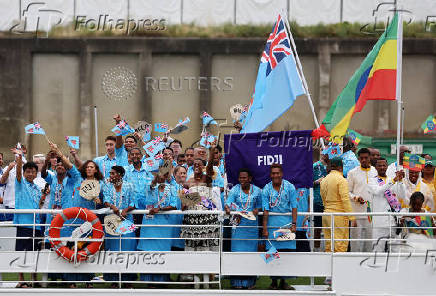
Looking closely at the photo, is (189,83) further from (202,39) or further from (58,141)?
(58,141)

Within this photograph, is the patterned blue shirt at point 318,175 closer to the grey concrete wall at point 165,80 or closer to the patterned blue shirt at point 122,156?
the patterned blue shirt at point 122,156

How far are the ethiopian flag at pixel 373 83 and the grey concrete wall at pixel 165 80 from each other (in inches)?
472

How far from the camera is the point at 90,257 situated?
9945 millimetres

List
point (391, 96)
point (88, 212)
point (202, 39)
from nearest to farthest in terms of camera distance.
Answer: point (88, 212)
point (391, 96)
point (202, 39)

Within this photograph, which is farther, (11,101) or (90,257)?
(11,101)

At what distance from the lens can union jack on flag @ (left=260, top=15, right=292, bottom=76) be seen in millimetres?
12641

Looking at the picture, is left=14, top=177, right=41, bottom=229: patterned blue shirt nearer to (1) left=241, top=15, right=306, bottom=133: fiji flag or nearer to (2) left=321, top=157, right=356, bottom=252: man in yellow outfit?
(1) left=241, top=15, right=306, bottom=133: fiji flag

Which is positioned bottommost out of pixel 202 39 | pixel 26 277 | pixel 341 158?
pixel 26 277

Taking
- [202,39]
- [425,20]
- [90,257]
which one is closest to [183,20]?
[202,39]

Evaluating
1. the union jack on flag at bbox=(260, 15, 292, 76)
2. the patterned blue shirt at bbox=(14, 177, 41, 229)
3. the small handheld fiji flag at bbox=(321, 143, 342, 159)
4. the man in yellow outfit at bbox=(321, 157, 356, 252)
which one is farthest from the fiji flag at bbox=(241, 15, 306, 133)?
the patterned blue shirt at bbox=(14, 177, 41, 229)

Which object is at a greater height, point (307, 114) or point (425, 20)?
point (425, 20)

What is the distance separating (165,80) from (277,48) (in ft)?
37.7

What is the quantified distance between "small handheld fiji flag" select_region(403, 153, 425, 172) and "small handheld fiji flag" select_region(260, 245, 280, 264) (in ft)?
9.50

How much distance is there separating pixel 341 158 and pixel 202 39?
42.2ft
